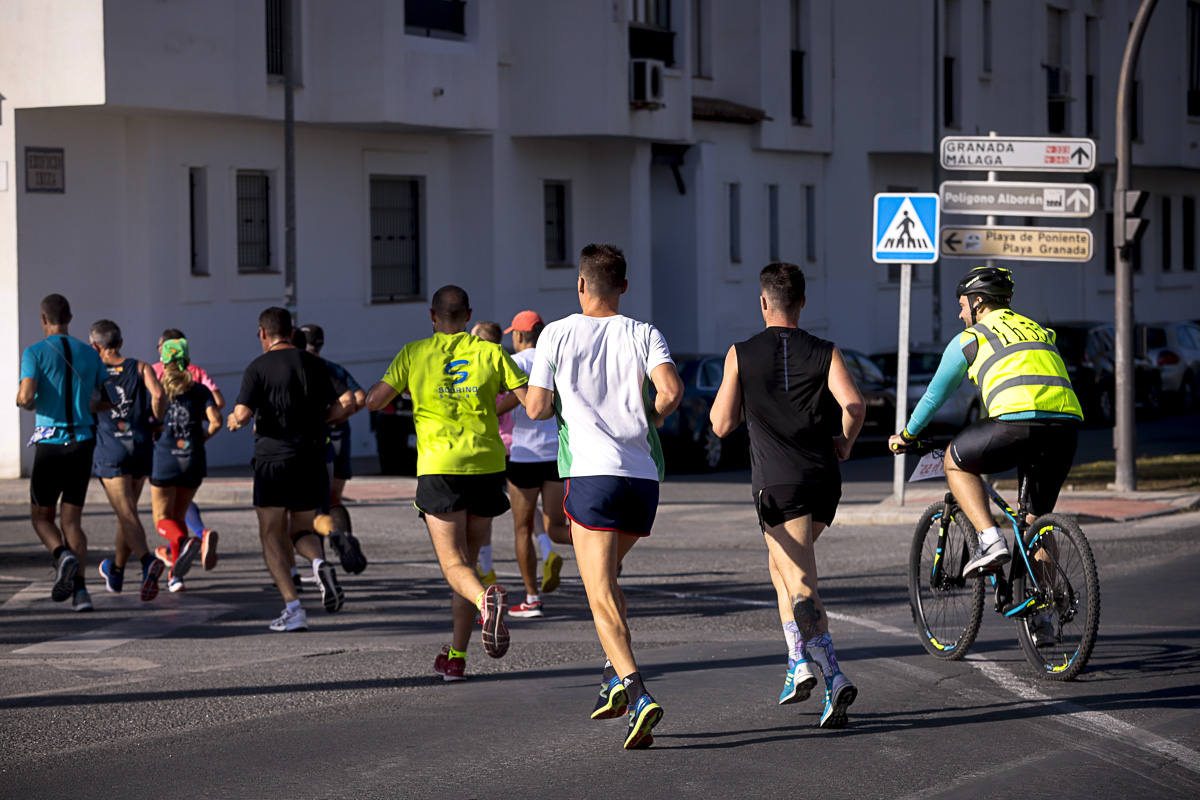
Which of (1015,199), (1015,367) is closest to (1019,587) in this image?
(1015,367)

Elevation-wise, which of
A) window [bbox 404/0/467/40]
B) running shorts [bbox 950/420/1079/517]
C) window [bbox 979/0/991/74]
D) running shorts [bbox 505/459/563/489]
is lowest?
running shorts [bbox 505/459/563/489]

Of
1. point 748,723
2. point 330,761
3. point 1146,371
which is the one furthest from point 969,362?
point 1146,371

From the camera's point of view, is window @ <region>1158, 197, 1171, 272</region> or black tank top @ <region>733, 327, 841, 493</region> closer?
black tank top @ <region>733, 327, 841, 493</region>

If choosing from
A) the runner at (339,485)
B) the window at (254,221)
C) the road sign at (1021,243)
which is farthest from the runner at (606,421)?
the window at (254,221)

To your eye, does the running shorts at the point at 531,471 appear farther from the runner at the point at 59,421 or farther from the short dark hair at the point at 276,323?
the runner at the point at 59,421

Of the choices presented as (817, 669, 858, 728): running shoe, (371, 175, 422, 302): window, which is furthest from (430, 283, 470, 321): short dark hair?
(371, 175, 422, 302): window

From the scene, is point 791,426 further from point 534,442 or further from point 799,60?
point 799,60

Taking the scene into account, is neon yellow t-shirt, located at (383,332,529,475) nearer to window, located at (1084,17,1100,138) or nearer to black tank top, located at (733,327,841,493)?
black tank top, located at (733,327,841,493)

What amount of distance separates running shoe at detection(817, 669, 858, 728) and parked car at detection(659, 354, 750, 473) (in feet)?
47.5

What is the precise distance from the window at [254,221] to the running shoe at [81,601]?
12292 millimetres

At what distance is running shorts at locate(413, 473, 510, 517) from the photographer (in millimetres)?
8500

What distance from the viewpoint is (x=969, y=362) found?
8.52m

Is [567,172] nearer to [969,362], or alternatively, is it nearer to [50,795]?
[969,362]

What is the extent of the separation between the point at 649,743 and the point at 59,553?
5633 millimetres
